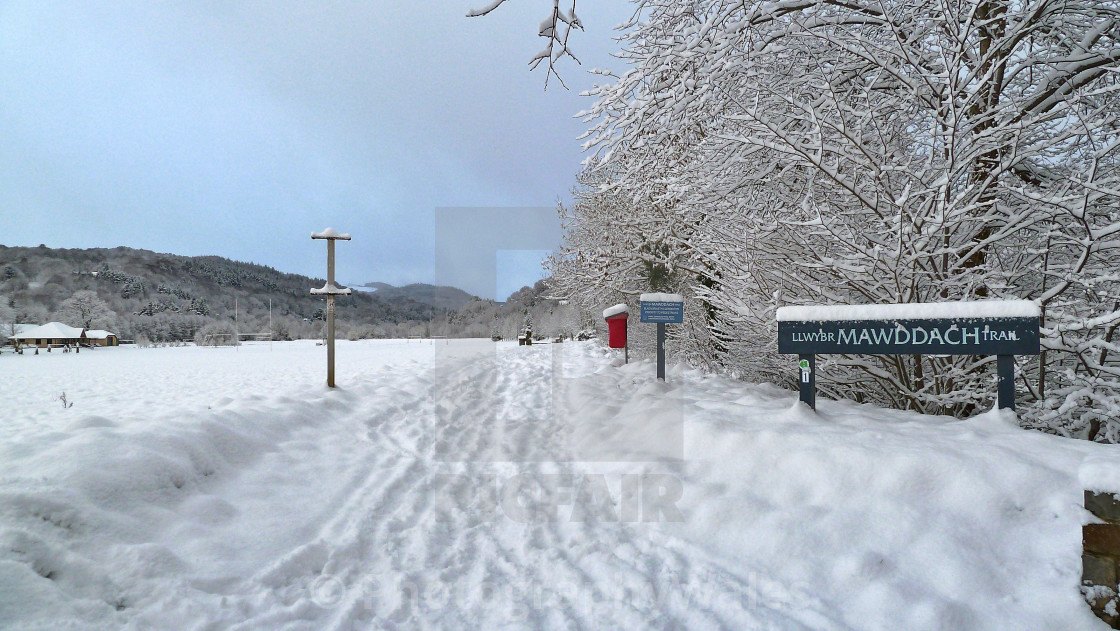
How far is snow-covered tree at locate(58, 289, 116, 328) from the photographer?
53094 mm

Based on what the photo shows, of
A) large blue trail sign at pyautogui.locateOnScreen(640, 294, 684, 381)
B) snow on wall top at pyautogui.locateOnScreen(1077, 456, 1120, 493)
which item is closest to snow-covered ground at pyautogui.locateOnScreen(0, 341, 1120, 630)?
snow on wall top at pyautogui.locateOnScreen(1077, 456, 1120, 493)

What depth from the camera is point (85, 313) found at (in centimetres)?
5334

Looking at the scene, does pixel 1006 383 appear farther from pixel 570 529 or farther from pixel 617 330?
pixel 617 330

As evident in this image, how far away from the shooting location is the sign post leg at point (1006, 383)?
11.3 ft

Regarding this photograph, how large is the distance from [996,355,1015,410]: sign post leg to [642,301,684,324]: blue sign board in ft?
14.2

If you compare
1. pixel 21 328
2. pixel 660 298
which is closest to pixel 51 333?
pixel 21 328

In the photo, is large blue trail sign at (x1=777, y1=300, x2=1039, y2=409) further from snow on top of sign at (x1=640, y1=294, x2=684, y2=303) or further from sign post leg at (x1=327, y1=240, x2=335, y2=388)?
sign post leg at (x1=327, y1=240, x2=335, y2=388)

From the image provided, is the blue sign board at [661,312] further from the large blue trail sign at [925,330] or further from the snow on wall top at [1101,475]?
the snow on wall top at [1101,475]

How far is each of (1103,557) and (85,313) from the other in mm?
75819

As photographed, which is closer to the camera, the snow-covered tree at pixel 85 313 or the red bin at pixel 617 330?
the red bin at pixel 617 330

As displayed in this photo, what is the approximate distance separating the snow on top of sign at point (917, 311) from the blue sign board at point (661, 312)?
346 centimetres

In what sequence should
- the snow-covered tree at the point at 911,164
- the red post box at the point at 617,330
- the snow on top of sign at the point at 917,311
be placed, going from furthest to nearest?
the red post box at the point at 617,330 < the snow-covered tree at the point at 911,164 < the snow on top of sign at the point at 917,311

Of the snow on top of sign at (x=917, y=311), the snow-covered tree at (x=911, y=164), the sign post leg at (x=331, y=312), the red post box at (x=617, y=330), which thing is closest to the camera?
the snow on top of sign at (x=917, y=311)

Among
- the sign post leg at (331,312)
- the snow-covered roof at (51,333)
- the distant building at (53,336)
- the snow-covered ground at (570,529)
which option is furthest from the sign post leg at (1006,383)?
the snow-covered roof at (51,333)
